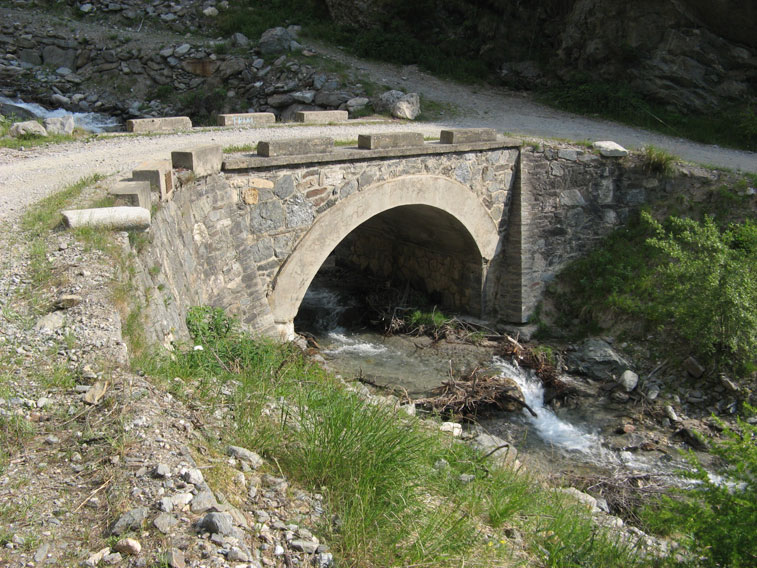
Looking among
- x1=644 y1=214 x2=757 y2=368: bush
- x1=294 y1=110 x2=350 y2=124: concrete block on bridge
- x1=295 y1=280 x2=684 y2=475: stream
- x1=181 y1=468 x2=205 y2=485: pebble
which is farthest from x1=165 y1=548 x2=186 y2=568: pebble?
x1=294 y1=110 x2=350 y2=124: concrete block on bridge

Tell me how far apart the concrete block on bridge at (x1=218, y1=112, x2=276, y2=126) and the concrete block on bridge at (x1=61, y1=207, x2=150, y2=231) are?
16.2 ft

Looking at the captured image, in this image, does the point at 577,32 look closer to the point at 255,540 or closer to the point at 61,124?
the point at 61,124

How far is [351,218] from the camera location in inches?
307

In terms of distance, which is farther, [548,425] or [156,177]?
[548,425]

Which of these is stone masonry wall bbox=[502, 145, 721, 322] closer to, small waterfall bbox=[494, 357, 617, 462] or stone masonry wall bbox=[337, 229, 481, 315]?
stone masonry wall bbox=[337, 229, 481, 315]

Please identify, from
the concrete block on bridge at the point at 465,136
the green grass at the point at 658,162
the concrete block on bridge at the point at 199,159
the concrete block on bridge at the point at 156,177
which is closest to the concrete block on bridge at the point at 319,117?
the concrete block on bridge at the point at 465,136

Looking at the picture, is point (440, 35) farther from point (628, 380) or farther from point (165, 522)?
point (165, 522)

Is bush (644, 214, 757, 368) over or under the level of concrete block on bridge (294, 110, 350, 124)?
under

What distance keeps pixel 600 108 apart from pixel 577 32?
82.2 inches

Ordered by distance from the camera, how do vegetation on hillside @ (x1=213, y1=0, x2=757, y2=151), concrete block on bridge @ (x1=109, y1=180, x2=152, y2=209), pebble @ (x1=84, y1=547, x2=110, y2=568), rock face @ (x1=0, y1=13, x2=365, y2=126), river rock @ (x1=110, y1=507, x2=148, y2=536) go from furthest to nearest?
vegetation on hillside @ (x1=213, y1=0, x2=757, y2=151) < rock face @ (x1=0, y1=13, x2=365, y2=126) < concrete block on bridge @ (x1=109, y1=180, x2=152, y2=209) < river rock @ (x1=110, y1=507, x2=148, y2=536) < pebble @ (x1=84, y1=547, x2=110, y2=568)

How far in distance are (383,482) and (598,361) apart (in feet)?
21.2

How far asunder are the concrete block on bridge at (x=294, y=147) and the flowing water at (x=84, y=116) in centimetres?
733

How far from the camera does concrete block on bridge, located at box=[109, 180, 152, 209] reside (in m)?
4.90

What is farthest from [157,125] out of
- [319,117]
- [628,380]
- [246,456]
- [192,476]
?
[628,380]
